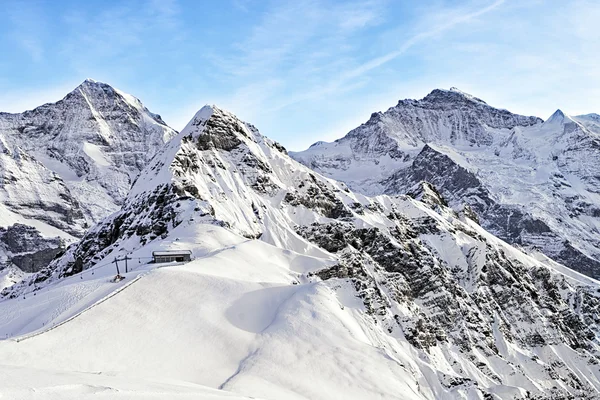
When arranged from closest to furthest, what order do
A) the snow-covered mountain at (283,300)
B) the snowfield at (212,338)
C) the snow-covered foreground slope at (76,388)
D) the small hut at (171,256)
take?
1. the snow-covered foreground slope at (76,388)
2. the snowfield at (212,338)
3. the snow-covered mountain at (283,300)
4. the small hut at (171,256)

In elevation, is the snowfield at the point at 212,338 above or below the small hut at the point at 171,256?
below

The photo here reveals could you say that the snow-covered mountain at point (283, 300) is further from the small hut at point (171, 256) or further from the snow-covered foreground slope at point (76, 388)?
the snow-covered foreground slope at point (76, 388)

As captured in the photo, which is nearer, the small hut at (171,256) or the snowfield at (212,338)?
the snowfield at (212,338)

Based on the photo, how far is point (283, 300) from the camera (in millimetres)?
70938

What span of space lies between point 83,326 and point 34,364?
352 inches

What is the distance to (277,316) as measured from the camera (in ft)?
214

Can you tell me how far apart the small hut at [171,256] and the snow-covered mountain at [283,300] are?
3.62 meters

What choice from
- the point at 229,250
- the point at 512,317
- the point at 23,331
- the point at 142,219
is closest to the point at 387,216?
the point at 512,317

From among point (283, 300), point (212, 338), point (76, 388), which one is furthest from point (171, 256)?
point (76, 388)

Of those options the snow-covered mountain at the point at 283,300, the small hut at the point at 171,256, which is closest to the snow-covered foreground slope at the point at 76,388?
the snow-covered mountain at the point at 283,300

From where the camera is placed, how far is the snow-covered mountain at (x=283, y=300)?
51.2 m

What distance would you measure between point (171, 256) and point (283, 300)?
90.2 ft

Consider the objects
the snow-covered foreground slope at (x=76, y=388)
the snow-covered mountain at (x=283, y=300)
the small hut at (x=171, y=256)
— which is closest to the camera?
the snow-covered foreground slope at (x=76, y=388)

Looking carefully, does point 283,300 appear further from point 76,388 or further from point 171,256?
point 76,388
